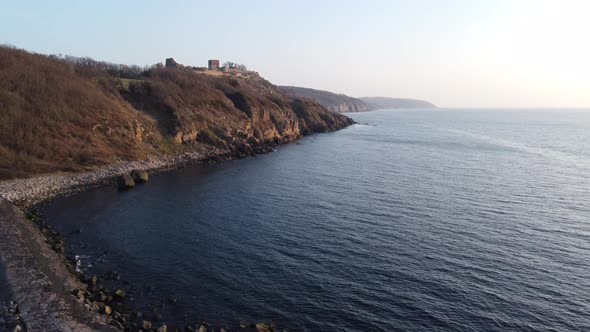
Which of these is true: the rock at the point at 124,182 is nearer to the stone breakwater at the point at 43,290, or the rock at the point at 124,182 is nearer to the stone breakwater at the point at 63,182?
the stone breakwater at the point at 63,182

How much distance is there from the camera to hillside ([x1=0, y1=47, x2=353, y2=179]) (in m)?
56.1

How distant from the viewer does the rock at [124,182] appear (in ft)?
172

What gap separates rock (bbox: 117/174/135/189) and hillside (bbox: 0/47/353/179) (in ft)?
25.3

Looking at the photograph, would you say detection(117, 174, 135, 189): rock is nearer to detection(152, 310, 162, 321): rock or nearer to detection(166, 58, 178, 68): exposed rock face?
detection(152, 310, 162, 321): rock

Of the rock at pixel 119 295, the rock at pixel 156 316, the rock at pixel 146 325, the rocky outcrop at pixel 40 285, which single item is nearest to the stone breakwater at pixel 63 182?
the rocky outcrop at pixel 40 285

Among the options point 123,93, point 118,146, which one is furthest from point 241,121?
point 118,146

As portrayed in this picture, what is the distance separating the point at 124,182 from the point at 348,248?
35.0 metres

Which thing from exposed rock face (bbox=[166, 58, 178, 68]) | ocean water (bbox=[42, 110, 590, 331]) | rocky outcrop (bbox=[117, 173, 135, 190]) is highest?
exposed rock face (bbox=[166, 58, 178, 68])

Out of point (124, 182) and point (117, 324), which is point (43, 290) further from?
point (124, 182)

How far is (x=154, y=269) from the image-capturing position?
28734mm

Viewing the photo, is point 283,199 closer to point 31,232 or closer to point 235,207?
point 235,207

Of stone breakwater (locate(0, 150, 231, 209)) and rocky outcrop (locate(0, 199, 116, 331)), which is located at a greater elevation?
stone breakwater (locate(0, 150, 231, 209))

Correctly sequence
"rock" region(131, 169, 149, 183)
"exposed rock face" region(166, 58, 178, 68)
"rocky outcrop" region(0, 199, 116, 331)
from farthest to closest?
"exposed rock face" region(166, 58, 178, 68) → "rock" region(131, 169, 149, 183) → "rocky outcrop" region(0, 199, 116, 331)

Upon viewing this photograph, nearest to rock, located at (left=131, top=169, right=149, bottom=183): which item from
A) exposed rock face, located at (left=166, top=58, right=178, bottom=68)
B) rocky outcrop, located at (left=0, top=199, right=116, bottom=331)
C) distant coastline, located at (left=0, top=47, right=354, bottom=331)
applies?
distant coastline, located at (left=0, top=47, right=354, bottom=331)
